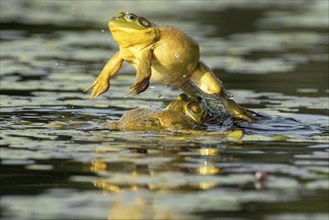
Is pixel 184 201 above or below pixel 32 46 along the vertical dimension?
above

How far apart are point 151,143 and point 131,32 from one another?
0.97m

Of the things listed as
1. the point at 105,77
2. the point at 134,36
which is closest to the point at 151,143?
the point at 105,77

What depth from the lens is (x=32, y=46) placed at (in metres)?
14.7

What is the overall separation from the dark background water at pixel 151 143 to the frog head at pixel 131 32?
2.41 feet

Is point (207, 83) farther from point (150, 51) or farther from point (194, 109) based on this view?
point (150, 51)

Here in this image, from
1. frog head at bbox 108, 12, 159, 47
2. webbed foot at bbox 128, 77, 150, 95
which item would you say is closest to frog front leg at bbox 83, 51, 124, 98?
frog head at bbox 108, 12, 159, 47

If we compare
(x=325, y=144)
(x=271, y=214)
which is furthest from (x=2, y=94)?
(x=271, y=214)

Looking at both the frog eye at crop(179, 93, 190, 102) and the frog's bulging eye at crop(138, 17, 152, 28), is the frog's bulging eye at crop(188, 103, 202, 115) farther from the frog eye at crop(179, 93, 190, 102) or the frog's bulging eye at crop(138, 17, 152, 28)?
the frog's bulging eye at crop(138, 17, 152, 28)

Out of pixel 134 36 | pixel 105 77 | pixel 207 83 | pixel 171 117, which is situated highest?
pixel 134 36

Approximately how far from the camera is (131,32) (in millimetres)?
8516

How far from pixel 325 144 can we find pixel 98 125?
6.25 feet

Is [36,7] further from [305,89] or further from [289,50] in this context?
[305,89]

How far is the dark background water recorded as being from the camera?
6.13 meters

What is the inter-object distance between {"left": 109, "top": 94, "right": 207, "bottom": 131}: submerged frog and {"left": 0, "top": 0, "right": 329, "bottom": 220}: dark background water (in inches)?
8.6
